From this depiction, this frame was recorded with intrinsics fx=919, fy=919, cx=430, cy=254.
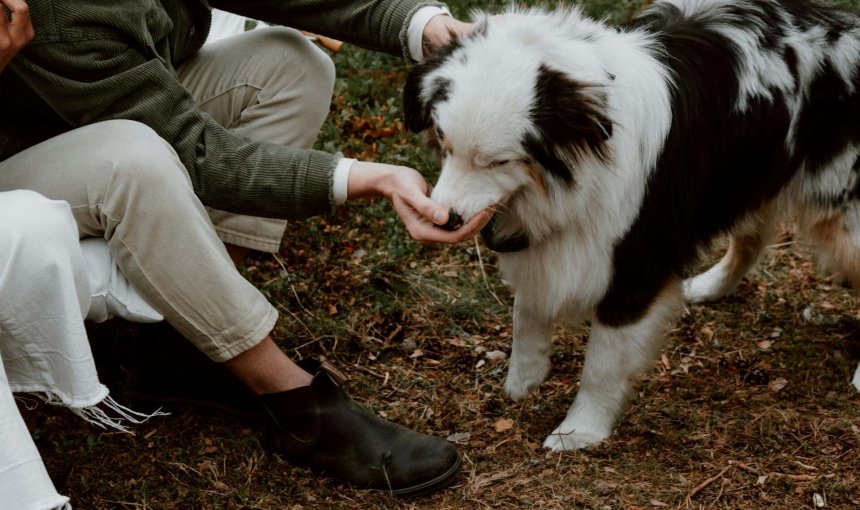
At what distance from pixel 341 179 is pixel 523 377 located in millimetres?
1020

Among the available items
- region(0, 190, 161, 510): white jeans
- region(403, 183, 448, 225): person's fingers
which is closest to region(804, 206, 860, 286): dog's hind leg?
region(403, 183, 448, 225): person's fingers

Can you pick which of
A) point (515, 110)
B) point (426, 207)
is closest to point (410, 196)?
point (426, 207)

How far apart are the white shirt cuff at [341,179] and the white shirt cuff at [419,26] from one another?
22.6 inches

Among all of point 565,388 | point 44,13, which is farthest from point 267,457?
point 44,13

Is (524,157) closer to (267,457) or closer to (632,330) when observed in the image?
(632,330)

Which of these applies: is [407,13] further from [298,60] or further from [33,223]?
[33,223]

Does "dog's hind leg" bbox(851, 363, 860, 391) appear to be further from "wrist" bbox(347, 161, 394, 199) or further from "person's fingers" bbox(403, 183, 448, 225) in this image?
"wrist" bbox(347, 161, 394, 199)

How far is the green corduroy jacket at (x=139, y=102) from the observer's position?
2.10 meters

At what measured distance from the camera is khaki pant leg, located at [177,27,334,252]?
9.27 ft

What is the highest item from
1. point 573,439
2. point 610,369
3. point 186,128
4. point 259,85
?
point 186,128

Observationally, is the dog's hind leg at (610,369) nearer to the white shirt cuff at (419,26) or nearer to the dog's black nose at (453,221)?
the dog's black nose at (453,221)

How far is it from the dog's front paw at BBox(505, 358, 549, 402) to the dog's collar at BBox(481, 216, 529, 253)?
18.3 inches

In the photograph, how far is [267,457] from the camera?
2557mm

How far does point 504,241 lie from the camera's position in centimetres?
261
